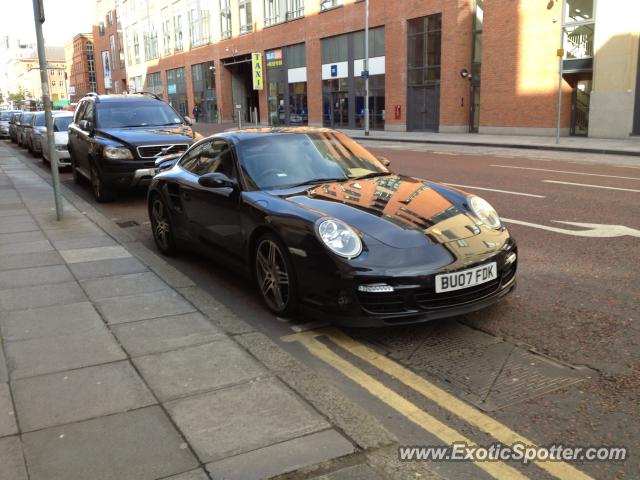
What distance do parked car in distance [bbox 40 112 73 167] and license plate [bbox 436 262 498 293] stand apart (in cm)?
1394

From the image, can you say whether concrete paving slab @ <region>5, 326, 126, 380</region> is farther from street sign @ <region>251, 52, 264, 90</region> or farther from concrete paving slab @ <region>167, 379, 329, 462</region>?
street sign @ <region>251, 52, 264, 90</region>

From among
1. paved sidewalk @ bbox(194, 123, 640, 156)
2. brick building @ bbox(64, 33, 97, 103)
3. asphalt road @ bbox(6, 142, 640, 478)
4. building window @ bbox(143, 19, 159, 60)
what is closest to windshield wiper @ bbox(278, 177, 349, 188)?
asphalt road @ bbox(6, 142, 640, 478)

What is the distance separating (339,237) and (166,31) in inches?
2594

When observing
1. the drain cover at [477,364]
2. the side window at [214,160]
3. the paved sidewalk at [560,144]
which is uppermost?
the side window at [214,160]

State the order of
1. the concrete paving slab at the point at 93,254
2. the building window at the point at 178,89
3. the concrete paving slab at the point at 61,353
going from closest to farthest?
the concrete paving slab at the point at 61,353 < the concrete paving slab at the point at 93,254 < the building window at the point at 178,89

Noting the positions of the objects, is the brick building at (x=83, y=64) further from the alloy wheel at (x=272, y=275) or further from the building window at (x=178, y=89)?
the alloy wheel at (x=272, y=275)

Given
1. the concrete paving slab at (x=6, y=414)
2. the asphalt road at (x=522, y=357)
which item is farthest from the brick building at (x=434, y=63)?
the concrete paving slab at (x=6, y=414)

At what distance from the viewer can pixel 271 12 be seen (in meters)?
44.1

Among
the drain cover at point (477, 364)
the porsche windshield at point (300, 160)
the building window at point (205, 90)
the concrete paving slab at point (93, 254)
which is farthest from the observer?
the building window at point (205, 90)

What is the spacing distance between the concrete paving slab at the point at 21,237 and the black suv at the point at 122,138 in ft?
8.26

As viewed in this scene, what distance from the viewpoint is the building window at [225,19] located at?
50312 mm

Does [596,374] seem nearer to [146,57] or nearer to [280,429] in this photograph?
[280,429]

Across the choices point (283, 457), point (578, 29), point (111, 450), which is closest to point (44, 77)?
point (111, 450)

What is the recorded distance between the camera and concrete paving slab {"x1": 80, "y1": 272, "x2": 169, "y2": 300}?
5.45 meters
